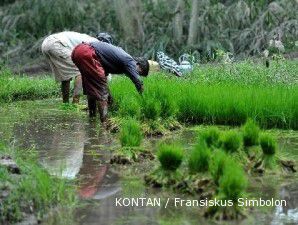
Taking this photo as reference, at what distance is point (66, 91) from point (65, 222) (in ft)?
19.4

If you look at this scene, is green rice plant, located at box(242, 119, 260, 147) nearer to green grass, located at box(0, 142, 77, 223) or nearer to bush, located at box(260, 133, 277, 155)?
bush, located at box(260, 133, 277, 155)

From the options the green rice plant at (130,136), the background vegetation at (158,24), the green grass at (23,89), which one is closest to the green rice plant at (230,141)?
the green rice plant at (130,136)

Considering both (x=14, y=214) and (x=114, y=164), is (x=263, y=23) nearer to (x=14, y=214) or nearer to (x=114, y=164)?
(x=114, y=164)

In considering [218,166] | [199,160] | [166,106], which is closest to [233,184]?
[218,166]

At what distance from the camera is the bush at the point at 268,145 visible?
5090 millimetres

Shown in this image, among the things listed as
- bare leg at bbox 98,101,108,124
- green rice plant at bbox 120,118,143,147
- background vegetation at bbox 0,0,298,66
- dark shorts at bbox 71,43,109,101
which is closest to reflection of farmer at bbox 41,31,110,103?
A: dark shorts at bbox 71,43,109,101

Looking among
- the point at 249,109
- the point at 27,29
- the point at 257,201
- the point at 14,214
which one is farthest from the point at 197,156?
the point at 27,29

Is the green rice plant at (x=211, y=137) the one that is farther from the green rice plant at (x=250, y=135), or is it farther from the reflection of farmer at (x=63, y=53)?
the reflection of farmer at (x=63, y=53)

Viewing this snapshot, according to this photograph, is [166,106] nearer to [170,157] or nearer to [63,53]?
[63,53]

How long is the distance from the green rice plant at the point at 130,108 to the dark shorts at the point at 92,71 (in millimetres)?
247

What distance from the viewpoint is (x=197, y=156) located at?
466 cm

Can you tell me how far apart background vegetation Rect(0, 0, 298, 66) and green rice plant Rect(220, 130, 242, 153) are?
37.0ft

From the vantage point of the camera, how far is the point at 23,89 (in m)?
11.4

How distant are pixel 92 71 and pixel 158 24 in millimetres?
11040
